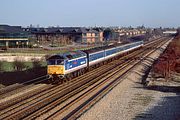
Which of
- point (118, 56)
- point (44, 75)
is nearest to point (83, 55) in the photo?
point (44, 75)

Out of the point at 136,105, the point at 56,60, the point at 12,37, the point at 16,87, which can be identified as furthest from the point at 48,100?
the point at 12,37

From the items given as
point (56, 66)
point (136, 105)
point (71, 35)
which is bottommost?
point (136, 105)

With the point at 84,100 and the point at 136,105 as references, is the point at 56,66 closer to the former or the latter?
the point at 84,100

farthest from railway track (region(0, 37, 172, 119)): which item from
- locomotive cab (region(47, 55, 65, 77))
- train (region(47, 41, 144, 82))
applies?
locomotive cab (region(47, 55, 65, 77))

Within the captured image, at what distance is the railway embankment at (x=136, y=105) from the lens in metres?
19.9

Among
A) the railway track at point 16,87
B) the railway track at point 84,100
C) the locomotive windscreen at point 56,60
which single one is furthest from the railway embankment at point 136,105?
the railway track at point 16,87

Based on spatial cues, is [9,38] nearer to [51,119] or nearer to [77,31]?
[77,31]

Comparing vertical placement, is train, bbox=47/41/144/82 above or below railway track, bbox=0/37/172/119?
above

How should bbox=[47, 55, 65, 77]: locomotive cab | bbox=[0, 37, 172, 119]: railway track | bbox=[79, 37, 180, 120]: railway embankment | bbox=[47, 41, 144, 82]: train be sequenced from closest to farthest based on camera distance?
bbox=[0, 37, 172, 119]: railway track
bbox=[79, 37, 180, 120]: railway embankment
bbox=[47, 55, 65, 77]: locomotive cab
bbox=[47, 41, 144, 82]: train

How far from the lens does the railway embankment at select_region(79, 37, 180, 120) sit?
65.4ft

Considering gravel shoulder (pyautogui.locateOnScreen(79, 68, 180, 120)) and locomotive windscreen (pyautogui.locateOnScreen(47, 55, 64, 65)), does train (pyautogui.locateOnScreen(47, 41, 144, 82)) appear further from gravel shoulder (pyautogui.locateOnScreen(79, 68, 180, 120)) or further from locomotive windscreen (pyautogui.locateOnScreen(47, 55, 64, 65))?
gravel shoulder (pyautogui.locateOnScreen(79, 68, 180, 120))

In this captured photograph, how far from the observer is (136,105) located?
2281 cm

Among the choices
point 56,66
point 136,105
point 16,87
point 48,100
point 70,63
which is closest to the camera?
point 136,105

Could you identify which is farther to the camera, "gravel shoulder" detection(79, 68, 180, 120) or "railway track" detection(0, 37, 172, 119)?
"gravel shoulder" detection(79, 68, 180, 120)
